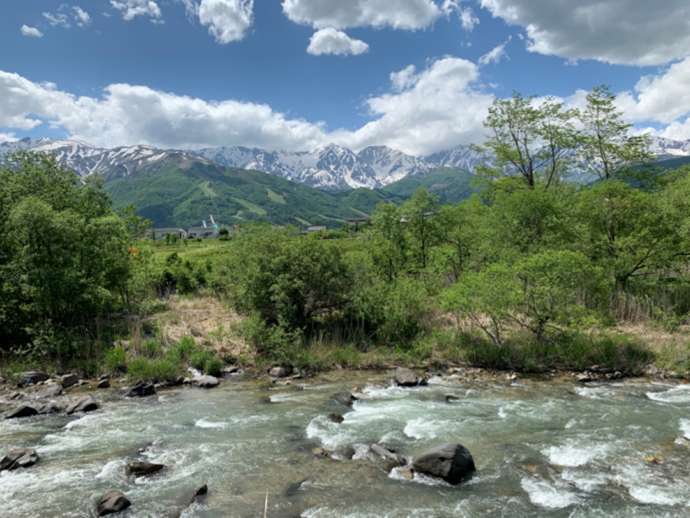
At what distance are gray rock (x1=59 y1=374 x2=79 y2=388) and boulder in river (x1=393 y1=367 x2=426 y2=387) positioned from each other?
15332mm

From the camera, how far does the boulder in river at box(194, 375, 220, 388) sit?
21859 mm

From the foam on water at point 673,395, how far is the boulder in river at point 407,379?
944 centimetres

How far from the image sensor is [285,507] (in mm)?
10781

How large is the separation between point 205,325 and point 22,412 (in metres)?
12.4

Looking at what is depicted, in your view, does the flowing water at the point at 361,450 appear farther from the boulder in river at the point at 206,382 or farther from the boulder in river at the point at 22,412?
the boulder in river at the point at 206,382

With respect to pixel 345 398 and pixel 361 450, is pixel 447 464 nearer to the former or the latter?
pixel 361 450

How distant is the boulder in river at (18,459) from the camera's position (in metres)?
12.7

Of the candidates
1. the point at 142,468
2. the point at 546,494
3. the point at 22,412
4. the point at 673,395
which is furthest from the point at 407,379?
the point at 22,412

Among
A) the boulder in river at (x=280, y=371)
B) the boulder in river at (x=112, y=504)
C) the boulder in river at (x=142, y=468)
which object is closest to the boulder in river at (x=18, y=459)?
the boulder in river at (x=142, y=468)

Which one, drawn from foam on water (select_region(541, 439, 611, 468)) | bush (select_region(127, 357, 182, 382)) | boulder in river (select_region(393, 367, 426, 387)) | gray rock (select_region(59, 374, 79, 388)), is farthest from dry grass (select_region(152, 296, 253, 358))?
foam on water (select_region(541, 439, 611, 468))

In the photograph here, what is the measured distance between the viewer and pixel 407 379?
71.1 feet

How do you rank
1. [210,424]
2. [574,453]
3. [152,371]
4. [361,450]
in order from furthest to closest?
[152,371]
[210,424]
[361,450]
[574,453]

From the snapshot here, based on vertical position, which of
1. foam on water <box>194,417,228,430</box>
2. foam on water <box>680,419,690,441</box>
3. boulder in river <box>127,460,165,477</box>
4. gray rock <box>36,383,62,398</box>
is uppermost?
boulder in river <box>127,460,165,477</box>

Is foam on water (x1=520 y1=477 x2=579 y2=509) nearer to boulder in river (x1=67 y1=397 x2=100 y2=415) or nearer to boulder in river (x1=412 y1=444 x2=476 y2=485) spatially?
boulder in river (x1=412 y1=444 x2=476 y2=485)
